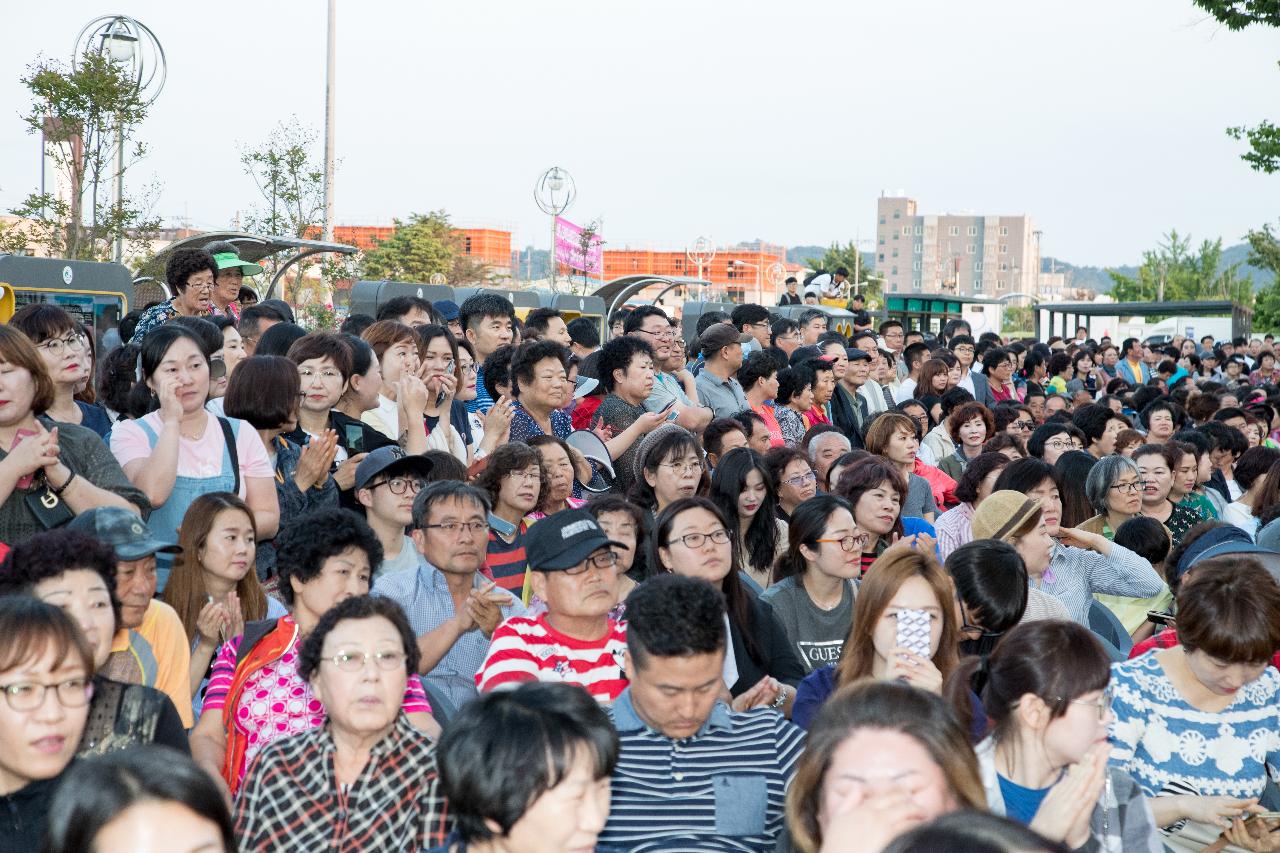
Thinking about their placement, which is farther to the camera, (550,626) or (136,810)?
(550,626)

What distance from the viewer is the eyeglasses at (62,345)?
17.8 feet

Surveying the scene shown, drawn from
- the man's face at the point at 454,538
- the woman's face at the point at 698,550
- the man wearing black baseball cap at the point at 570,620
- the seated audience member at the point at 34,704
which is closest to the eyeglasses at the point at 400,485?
the man's face at the point at 454,538

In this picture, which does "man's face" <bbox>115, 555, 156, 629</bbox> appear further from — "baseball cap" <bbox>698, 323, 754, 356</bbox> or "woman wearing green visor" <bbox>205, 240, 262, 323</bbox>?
"baseball cap" <bbox>698, 323, 754, 356</bbox>

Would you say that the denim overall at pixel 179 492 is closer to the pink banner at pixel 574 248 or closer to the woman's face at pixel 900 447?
the woman's face at pixel 900 447

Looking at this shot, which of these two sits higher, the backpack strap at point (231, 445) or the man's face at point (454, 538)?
the backpack strap at point (231, 445)

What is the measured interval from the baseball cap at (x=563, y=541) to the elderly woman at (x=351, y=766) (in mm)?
849

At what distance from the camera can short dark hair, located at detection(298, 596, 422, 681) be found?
367 centimetres

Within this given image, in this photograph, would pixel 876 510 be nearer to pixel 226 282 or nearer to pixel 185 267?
pixel 185 267

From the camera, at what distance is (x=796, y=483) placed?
7098 mm

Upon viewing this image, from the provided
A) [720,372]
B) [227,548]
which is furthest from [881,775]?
[720,372]

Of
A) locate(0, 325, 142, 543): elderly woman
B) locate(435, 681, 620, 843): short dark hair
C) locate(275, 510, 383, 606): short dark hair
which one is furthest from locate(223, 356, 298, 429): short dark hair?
locate(435, 681, 620, 843): short dark hair

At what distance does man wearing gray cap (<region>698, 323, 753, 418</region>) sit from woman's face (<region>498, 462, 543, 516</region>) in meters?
3.11

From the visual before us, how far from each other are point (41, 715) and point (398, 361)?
162 inches

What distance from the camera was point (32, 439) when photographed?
4465 millimetres
